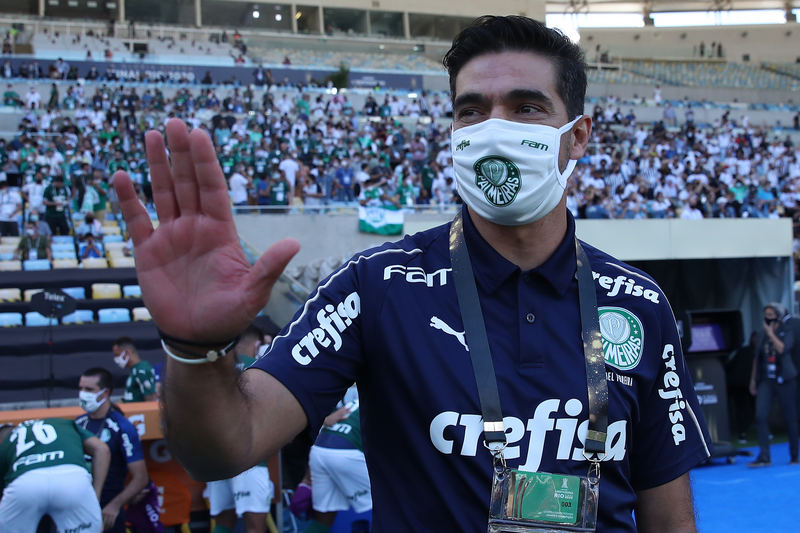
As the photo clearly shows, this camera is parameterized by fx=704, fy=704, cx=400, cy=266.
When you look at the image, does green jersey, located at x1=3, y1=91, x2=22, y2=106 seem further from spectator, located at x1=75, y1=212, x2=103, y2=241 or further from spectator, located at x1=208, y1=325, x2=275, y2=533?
spectator, located at x1=208, y1=325, x2=275, y2=533

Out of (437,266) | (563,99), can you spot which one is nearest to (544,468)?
(437,266)

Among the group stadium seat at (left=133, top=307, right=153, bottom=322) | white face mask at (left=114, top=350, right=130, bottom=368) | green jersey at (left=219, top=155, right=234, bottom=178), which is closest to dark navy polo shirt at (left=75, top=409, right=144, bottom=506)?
white face mask at (left=114, top=350, right=130, bottom=368)

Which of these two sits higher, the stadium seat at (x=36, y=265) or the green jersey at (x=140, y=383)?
the stadium seat at (x=36, y=265)

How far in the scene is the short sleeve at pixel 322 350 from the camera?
144cm

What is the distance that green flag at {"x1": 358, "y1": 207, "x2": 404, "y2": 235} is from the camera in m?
14.0

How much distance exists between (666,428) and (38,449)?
13.3 feet

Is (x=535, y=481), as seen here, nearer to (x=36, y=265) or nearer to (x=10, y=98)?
(x=36, y=265)

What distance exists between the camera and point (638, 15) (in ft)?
164

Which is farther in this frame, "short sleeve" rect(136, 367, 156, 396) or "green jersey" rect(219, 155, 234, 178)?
"green jersey" rect(219, 155, 234, 178)

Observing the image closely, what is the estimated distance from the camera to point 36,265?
39.2 ft

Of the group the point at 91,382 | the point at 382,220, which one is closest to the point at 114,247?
the point at 382,220

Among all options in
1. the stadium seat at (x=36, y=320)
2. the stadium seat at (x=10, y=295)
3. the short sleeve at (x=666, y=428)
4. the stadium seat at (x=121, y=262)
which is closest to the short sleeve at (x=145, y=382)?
the stadium seat at (x=36, y=320)

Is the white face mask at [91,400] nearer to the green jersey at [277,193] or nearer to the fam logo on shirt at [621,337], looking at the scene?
the fam logo on shirt at [621,337]

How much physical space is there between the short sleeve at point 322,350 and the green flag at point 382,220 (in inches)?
488
